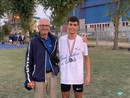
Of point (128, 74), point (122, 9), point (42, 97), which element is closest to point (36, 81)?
point (42, 97)

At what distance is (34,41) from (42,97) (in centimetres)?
87

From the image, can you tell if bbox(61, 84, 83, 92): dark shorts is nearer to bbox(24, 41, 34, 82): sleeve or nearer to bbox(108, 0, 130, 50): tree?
bbox(24, 41, 34, 82): sleeve

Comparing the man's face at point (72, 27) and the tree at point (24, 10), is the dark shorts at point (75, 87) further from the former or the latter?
the tree at point (24, 10)

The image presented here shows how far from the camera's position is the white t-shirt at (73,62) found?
5352mm

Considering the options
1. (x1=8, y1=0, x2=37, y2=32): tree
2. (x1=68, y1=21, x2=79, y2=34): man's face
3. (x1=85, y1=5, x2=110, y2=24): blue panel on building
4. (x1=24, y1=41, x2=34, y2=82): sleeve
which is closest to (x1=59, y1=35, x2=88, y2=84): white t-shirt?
(x1=68, y1=21, x2=79, y2=34): man's face

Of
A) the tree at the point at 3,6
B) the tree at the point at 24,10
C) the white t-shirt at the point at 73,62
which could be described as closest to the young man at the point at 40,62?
the white t-shirt at the point at 73,62

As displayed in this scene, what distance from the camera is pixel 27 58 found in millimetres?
5305

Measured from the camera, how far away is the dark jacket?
5234 millimetres

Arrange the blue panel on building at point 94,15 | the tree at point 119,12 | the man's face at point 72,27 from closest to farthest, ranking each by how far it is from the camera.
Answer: the man's face at point 72,27
the tree at point 119,12
the blue panel on building at point 94,15

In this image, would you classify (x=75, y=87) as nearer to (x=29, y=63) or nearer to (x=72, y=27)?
(x=29, y=63)

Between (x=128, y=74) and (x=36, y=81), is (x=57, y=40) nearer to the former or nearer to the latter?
(x=36, y=81)

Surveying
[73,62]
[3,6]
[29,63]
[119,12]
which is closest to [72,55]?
[73,62]

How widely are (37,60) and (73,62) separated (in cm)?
55

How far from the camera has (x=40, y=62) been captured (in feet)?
17.1
